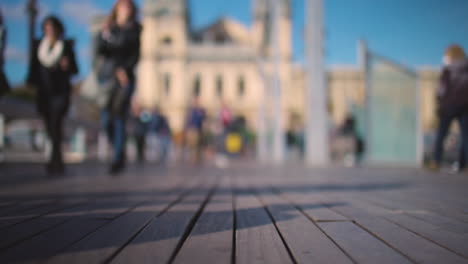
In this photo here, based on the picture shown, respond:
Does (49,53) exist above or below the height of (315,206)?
above

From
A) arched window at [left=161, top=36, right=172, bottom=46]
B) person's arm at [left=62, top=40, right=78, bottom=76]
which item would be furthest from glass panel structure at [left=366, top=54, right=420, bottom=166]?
arched window at [left=161, top=36, right=172, bottom=46]

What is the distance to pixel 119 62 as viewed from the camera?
486 cm

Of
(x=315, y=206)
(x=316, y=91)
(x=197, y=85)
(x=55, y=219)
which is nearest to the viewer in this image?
(x=55, y=219)

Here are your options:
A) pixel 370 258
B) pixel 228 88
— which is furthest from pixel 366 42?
pixel 228 88

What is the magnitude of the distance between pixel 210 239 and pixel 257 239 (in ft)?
0.54

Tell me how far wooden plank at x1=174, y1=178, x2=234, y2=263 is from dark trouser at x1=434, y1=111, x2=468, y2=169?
16.3 ft

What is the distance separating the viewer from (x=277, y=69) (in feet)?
41.4

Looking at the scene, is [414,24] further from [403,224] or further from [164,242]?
[164,242]

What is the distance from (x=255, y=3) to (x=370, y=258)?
4574 cm

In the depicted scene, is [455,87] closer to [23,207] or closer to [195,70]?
[23,207]

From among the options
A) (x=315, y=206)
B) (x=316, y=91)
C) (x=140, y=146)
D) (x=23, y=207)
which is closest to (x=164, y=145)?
(x=140, y=146)

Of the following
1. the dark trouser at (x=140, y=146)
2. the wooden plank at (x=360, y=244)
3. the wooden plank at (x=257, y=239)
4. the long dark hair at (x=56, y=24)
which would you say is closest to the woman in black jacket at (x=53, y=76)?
the long dark hair at (x=56, y=24)

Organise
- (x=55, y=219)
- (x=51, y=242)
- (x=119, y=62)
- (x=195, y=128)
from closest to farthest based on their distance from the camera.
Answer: (x=51, y=242), (x=55, y=219), (x=119, y=62), (x=195, y=128)

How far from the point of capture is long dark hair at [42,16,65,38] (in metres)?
4.73
